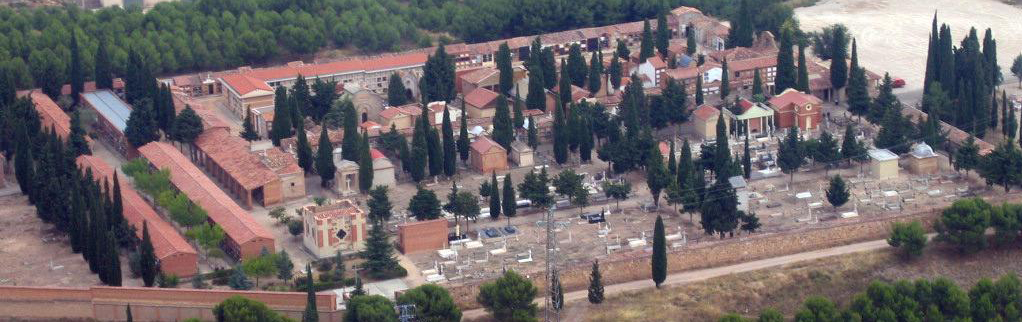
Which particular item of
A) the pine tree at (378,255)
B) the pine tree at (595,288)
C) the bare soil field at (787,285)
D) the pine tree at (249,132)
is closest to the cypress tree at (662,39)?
the pine tree at (249,132)

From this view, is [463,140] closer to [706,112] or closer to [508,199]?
[508,199]

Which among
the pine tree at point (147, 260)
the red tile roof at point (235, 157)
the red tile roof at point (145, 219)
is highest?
the pine tree at point (147, 260)

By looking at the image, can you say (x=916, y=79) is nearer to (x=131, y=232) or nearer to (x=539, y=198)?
(x=539, y=198)

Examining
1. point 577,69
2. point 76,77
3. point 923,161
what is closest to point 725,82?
point 577,69

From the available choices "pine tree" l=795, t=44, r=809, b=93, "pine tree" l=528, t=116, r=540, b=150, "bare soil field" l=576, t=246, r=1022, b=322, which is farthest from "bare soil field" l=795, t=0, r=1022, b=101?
"bare soil field" l=576, t=246, r=1022, b=322

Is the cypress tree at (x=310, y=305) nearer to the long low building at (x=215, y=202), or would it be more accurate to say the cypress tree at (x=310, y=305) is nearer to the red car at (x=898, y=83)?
the long low building at (x=215, y=202)

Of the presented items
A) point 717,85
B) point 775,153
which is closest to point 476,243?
point 775,153
